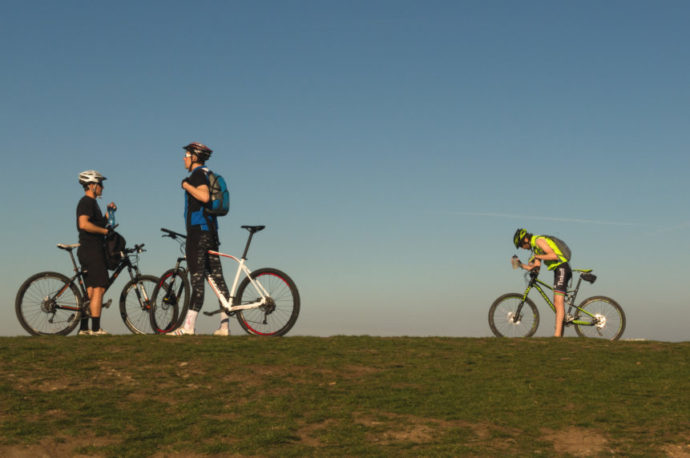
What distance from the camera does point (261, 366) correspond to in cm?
1002

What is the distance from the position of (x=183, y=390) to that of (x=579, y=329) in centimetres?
933

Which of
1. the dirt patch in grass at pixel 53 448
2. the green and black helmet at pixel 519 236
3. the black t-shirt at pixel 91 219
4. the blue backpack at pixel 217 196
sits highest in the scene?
the green and black helmet at pixel 519 236

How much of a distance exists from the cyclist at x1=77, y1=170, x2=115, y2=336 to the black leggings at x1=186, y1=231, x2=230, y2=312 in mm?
1702

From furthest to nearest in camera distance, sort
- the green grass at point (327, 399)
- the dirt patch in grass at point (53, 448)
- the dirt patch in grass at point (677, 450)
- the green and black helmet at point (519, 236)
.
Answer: the green and black helmet at point (519, 236), the dirt patch in grass at point (677, 450), the green grass at point (327, 399), the dirt patch in grass at point (53, 448)

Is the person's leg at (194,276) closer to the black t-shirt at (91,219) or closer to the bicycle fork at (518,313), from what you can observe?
the black t-shirt at (91,219)

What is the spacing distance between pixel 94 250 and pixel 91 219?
544 millimetres

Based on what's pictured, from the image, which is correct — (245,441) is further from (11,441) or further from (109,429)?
(11,441)

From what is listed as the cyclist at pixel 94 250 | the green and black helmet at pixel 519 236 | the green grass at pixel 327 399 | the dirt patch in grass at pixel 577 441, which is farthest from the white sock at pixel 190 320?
the green and black helmet at pixel 519 236

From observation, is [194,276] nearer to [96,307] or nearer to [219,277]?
[219,277]

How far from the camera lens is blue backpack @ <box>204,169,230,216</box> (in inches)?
452

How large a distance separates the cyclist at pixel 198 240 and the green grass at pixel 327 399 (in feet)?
1.53

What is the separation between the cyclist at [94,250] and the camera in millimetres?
12094

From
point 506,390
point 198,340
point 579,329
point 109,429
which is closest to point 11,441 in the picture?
point 109,429

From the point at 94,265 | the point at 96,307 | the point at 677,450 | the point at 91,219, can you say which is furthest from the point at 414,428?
the point at 91,219
